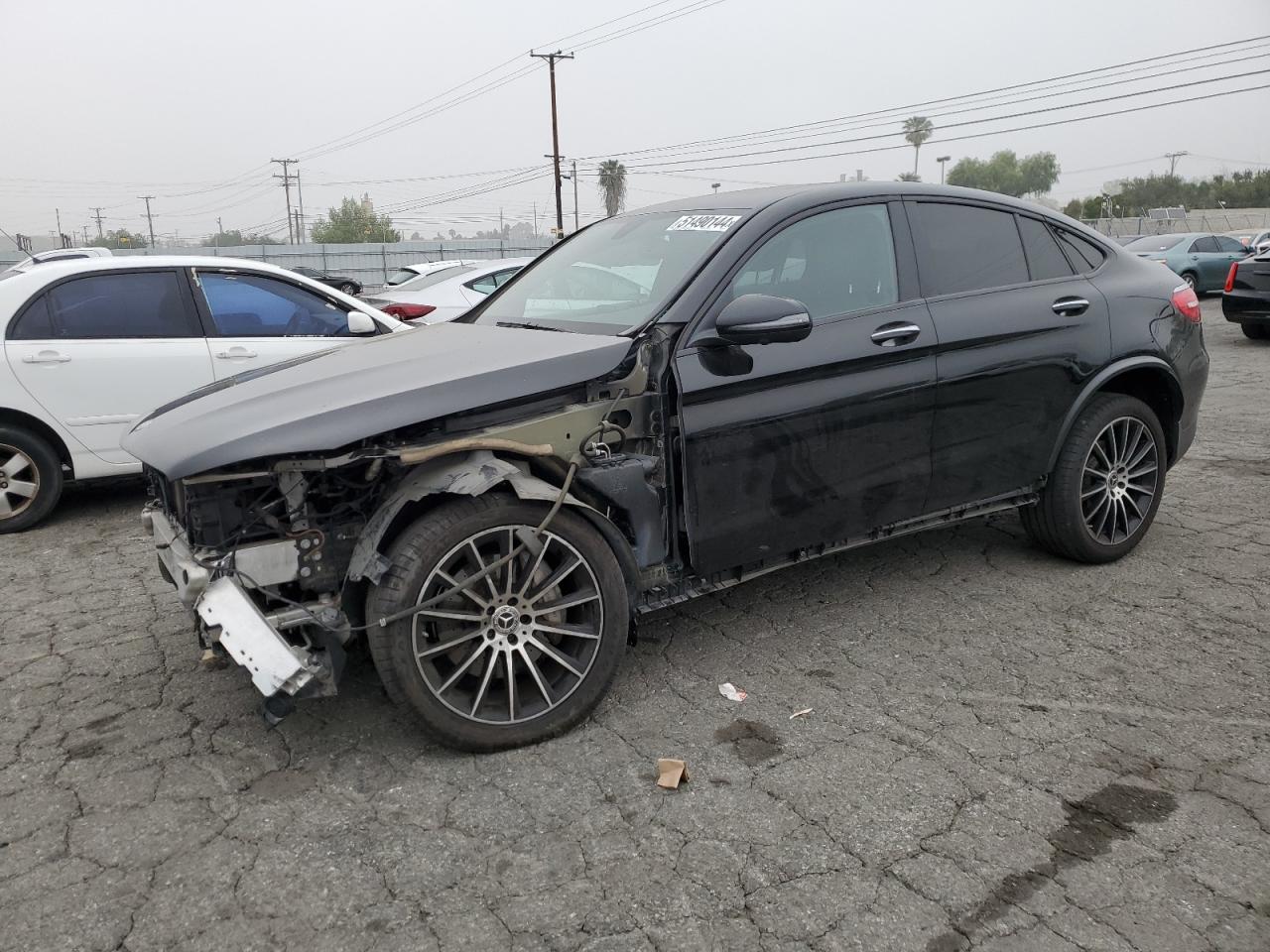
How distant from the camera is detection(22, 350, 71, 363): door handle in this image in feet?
17.7

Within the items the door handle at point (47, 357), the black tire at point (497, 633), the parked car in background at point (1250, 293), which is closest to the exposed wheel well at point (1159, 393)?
the black tire at point (497, 633)

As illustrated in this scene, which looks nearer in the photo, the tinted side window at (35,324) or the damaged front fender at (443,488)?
the damaged front fender at (443,488)

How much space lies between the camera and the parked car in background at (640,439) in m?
2.83

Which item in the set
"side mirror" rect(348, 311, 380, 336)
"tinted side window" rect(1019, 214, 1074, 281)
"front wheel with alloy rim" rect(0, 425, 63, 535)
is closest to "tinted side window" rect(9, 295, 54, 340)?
"front wheel with alloy rim" rect(0, 425, 63, 535)

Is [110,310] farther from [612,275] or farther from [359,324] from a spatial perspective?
[612,275]

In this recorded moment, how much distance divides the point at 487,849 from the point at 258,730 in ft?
3.58

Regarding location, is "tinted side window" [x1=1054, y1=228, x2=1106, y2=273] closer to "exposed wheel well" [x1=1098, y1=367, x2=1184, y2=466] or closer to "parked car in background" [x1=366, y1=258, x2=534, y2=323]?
"exposed wheel well" [x1=1098, y1=367, x2=1184, y2=466]

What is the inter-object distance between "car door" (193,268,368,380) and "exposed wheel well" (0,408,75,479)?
37.6 inches

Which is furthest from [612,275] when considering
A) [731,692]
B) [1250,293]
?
[1250,293]

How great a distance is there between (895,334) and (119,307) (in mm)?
4588

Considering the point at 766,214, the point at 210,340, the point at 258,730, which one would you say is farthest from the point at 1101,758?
the point at 210,340

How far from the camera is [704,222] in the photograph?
12.2 feet

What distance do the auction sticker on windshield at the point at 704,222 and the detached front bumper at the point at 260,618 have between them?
6.33 ft

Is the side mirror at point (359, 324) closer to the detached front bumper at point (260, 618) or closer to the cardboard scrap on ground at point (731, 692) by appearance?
the detached front bumper at point (260, 618)
